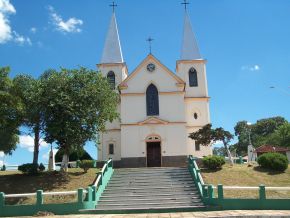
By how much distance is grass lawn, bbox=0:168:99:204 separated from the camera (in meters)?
25.0

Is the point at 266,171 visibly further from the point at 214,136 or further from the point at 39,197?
the point at 39,197

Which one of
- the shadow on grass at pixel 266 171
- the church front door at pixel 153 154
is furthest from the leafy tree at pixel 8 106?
the shadow on grass at pixel 266 171

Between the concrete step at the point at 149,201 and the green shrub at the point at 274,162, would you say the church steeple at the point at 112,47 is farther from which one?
the concrete step at the point at 149,201

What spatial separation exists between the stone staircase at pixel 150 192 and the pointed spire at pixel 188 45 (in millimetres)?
14815

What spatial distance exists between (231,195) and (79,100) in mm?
12187

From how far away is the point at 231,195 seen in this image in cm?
2339

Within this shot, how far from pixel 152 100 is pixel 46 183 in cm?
1256

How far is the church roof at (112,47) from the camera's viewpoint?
41.0m

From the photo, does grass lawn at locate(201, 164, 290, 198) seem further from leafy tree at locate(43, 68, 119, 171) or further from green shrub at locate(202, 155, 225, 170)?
leafy tree at locate(43, 68, 119, 171)

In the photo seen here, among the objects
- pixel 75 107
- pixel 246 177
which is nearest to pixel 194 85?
pixel 246 177

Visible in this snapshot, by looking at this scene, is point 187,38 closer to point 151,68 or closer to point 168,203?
point 151,68

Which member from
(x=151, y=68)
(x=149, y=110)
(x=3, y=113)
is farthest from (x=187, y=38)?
(x=3, y=113)

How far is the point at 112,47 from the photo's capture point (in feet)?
138

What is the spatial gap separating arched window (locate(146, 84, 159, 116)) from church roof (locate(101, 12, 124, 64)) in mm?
6313
